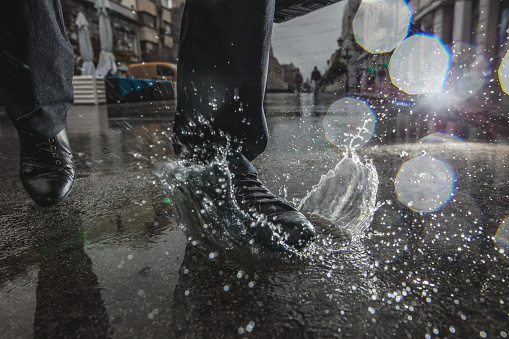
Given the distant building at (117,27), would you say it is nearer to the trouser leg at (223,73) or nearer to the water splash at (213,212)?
the trouser leg at (223,73)

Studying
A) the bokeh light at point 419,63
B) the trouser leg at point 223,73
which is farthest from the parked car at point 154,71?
the trouser leg at point 223,73

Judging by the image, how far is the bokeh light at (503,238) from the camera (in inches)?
43.5

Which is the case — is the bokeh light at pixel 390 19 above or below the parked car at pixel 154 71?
above

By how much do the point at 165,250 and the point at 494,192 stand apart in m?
1.62

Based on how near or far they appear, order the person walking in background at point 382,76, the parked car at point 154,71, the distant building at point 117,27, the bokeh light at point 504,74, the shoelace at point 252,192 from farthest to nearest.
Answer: the person walking in background at point 382,76, the distant building at point 117,27, the parked car at point 154,71, the bokeh light at point 504,74, the shoelace at point 252,192

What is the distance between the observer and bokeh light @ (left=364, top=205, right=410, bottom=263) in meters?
1.08

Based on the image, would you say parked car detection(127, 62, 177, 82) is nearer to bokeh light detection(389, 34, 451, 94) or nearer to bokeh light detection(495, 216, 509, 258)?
bokeh light detection(389, 34, 451, 94)

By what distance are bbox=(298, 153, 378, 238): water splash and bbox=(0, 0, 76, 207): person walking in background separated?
3.81 ft

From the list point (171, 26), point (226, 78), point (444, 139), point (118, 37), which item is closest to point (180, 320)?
point (226, 78)

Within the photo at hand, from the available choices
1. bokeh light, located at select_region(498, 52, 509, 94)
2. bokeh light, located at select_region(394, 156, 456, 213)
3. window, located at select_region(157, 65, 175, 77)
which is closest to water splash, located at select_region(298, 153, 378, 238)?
bokeh light, located at select_region(394, 156, 456, 213)

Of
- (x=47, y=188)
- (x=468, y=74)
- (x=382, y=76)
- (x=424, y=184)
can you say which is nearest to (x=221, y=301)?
(x=47, y=188)

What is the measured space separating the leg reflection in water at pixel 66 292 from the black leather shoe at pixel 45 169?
33cm

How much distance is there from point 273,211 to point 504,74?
37.5 feet

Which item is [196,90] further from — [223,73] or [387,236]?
[387,236]
